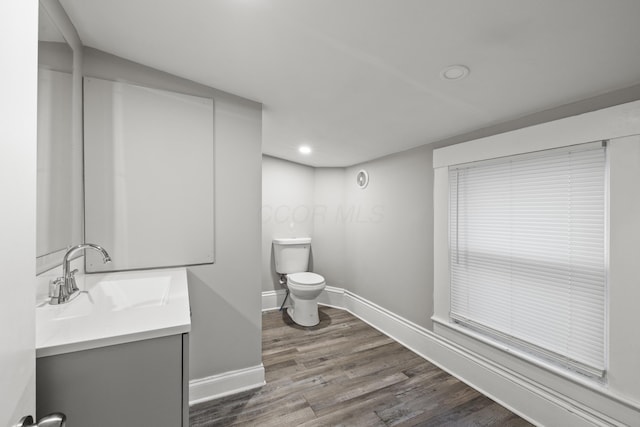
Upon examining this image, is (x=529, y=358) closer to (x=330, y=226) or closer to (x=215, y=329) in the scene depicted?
(x=215, y=329)

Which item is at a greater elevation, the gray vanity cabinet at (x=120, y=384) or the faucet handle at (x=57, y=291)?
the faucet handle at (x=57, y=291)

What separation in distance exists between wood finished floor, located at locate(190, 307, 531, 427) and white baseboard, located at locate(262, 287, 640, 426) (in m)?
0.06

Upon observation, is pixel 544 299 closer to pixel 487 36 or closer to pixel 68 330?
pixel 487 36

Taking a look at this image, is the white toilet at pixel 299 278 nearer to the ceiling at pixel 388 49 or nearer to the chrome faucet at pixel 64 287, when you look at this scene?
the ceiling at pixel 388 49

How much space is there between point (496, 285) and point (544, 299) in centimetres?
29

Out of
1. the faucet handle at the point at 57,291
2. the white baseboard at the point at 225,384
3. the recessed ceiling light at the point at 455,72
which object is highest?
the recessed ceiling light at the point at 455,72

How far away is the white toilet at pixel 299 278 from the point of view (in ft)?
9.55

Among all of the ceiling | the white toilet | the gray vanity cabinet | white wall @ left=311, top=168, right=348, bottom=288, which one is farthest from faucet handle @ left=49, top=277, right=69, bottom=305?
white wall @ left=311, top=168, right=348, bottom=288

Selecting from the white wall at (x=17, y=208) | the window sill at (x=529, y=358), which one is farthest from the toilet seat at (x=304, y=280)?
the white wall at (x=17, y=208)

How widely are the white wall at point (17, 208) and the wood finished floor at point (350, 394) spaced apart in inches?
58.1

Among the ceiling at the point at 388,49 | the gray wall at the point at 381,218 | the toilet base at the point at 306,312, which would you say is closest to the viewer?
the ceiling at the point at 388,49

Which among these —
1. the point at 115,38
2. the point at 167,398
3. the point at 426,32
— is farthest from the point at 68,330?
the point at 426,32

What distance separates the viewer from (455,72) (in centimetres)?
138

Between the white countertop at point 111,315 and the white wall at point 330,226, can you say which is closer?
the white countertop at point 111,315
